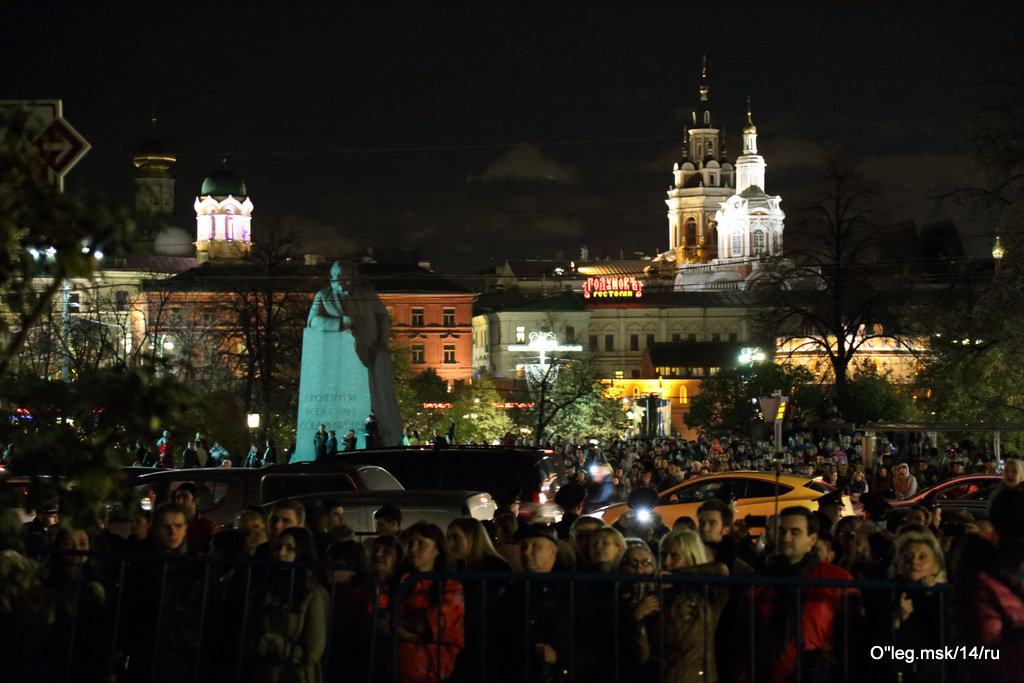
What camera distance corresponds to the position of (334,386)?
34531 mm

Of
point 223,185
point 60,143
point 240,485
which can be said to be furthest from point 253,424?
point 223,185

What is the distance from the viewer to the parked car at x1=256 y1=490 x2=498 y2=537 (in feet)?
46.3

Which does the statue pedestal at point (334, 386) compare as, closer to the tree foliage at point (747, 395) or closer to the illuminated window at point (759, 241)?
the tree foliage at point (747, 395)

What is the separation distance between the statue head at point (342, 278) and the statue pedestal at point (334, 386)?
1.00 metres

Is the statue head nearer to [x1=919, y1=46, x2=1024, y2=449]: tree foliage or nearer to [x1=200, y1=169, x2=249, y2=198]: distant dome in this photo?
[x1=919, y1=46, x2=1024, y2=449]: tree foliage

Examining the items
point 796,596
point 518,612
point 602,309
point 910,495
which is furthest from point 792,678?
point 602,309

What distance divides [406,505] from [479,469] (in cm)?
574

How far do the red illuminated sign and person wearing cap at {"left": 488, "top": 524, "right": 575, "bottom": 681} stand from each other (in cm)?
14297

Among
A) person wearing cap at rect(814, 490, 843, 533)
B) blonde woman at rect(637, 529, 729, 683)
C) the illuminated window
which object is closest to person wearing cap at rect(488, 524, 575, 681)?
blonde woman at rect(637, 529, 729, 683)

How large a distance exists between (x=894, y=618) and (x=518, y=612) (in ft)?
6.02

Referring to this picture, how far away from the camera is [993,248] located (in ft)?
121

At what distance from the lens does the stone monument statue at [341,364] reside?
34.3 metres

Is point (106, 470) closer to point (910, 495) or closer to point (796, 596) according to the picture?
point (796, 596)

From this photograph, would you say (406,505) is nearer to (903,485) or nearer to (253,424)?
(903,485)
